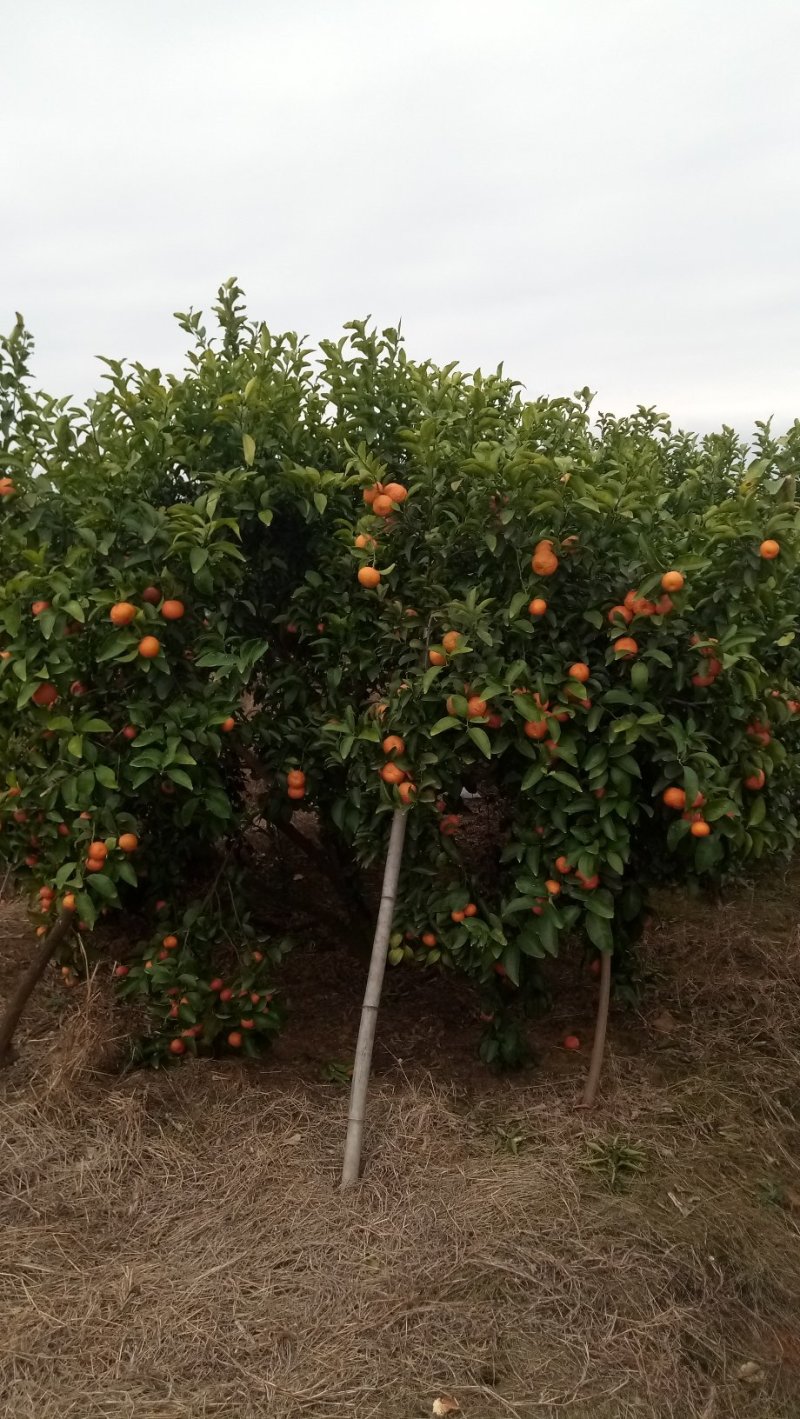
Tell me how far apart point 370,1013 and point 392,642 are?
1100 millimetres

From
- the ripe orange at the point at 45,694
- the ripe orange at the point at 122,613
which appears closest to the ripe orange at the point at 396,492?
the ripe orange at the point at 122,613

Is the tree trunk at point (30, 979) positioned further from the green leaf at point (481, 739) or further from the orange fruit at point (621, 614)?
the orange fruit at point (621, 614)

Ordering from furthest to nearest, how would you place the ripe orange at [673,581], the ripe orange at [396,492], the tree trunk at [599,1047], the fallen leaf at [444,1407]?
the tree trunk at [599,1047] → the ripe orange at [396,492] → the ripe orange at [673,581] → the fallen leaf at [444,1407]

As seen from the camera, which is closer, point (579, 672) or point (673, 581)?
point (673, 581)

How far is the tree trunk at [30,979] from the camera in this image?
3.31 meters

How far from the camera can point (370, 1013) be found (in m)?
3.02

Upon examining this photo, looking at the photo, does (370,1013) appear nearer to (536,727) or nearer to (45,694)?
(536,727)

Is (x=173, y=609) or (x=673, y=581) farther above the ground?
(x=673, y=581)

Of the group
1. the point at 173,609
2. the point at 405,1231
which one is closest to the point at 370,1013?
→ the point at 405,1231

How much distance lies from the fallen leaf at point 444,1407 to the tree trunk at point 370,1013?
76 centimetres

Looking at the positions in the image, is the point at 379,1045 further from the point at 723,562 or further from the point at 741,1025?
the point at 723,562

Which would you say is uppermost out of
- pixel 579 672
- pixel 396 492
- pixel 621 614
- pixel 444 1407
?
pixel 396 492

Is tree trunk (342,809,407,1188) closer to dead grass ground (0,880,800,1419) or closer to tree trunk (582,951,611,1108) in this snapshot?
dead grass ground (0,880,800,1419)

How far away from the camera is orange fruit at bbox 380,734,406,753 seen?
9.53ft
